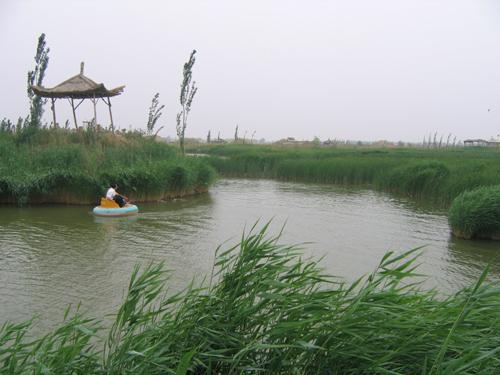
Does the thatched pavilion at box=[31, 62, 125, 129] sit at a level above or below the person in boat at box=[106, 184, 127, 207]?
above

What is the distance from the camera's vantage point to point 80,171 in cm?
1459

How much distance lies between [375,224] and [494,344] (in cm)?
1035

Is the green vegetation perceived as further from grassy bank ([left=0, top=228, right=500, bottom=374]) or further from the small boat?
the small boat

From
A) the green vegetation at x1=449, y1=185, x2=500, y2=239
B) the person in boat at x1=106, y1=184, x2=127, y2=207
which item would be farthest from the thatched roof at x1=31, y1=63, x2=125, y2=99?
the green vegetation at x1=449, y1=185, x2=500, y2=239

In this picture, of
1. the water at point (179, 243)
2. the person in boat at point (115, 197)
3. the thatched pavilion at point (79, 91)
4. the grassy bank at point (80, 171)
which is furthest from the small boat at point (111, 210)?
the thatched pavilion at point (79, 91)

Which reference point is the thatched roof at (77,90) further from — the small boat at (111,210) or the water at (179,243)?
the small boat at (111,210)

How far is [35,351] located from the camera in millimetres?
3062

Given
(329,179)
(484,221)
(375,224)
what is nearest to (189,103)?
(329,179)

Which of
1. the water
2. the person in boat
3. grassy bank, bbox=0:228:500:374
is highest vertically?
grassy bank, bbox=0:228:500:374

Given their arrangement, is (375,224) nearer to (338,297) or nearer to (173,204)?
(173,204)

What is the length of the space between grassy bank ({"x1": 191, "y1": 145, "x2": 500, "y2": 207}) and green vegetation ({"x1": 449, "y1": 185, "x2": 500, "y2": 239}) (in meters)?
3.09

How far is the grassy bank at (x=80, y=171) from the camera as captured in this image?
14234mm

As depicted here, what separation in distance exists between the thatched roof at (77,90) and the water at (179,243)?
6.89m

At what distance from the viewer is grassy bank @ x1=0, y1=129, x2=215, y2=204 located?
1423 centimetres
